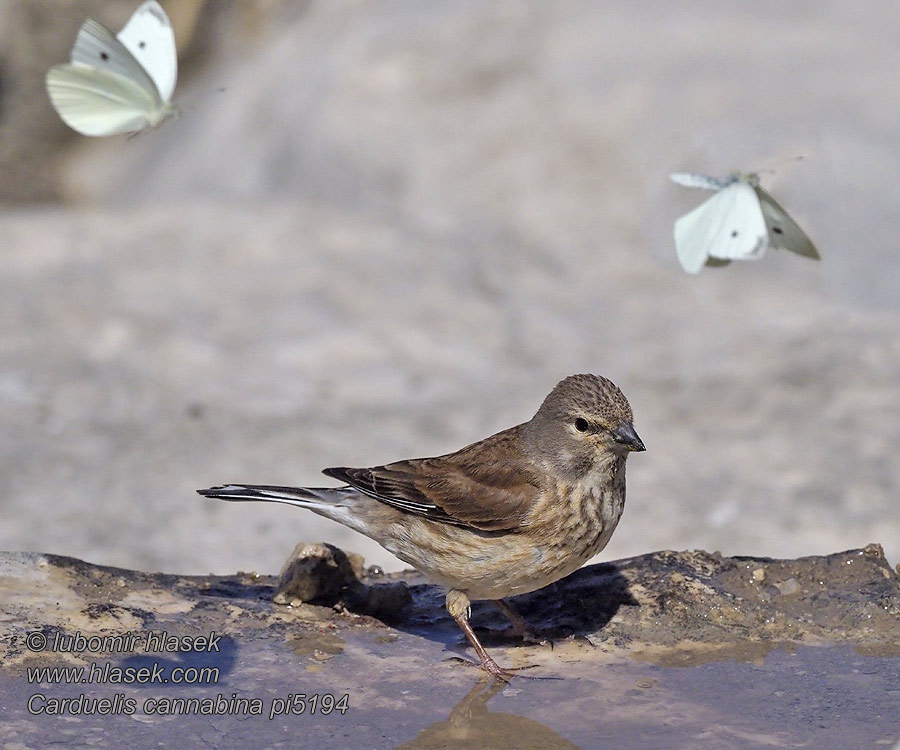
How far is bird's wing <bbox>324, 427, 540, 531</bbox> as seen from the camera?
4.16 meters

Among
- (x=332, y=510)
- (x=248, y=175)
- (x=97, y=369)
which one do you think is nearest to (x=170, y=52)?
(x=332, y=510)

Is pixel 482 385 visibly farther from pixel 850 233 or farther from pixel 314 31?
pixel 314 31

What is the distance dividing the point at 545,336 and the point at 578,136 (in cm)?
184

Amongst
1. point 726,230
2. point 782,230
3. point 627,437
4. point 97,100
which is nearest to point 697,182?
point 726,230

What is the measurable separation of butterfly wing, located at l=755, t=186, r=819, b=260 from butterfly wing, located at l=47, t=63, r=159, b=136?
6.38ft

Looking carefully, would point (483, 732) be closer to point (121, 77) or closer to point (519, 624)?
point (519, 624)

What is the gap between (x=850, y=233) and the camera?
360 inches

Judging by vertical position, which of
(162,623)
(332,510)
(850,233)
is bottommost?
(162,623)

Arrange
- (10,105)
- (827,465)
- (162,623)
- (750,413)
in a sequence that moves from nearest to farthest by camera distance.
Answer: (162,623) < (827,465) < (750,413) < (10,105)

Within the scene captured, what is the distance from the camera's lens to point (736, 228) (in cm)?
371

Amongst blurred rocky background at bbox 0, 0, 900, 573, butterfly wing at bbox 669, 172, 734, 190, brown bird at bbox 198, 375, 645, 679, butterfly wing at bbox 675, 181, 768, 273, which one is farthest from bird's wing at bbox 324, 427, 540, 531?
blurred rocky background at bbox 0, 0, 900, 573

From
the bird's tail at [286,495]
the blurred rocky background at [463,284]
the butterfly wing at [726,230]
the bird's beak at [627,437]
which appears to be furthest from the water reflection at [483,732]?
the blurred rocky background at [463,284]

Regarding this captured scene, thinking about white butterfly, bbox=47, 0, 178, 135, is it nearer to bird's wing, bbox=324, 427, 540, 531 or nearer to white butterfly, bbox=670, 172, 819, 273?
bird's wing, bbox=324, 427, 540, 531

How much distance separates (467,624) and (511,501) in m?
0.41
